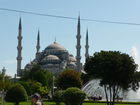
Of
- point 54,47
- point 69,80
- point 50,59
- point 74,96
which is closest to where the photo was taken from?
point 74,96

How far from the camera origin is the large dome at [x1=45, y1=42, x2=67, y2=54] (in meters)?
116

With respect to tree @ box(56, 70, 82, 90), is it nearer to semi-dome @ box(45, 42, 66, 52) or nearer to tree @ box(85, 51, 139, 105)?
tree @ box(85, 51, 139, 105)

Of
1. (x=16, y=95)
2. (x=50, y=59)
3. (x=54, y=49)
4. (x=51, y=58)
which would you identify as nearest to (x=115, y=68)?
(x=16, y=95)

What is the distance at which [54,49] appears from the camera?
11581 centimetres

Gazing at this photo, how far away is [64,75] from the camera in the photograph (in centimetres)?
5659

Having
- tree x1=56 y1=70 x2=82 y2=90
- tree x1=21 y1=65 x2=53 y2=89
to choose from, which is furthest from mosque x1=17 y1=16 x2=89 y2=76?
tree x1=56 y1=70 x2=82 y2=90

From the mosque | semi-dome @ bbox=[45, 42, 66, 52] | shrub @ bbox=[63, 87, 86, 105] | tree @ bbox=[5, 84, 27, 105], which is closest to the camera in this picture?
shrub @ bbox=[63, 87, 86, 105]

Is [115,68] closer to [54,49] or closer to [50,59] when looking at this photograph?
[50,59]

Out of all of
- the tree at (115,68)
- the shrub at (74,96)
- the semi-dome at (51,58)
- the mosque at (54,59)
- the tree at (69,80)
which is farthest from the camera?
the semi-dome at (51,58)

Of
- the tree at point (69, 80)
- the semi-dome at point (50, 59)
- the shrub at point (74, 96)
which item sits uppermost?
the semi-dome at point (50, 59)

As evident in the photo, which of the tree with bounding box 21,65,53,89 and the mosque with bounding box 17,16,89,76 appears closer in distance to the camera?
the tree with bounding box 21,65,53,89

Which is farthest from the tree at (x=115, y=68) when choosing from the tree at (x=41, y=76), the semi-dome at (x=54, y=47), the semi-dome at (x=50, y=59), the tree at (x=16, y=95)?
the semi-dome at (x=54, y=47)

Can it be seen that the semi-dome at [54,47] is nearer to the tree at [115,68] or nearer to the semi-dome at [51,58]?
the semi-dome at [51,58]

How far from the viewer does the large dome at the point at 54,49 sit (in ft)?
379
